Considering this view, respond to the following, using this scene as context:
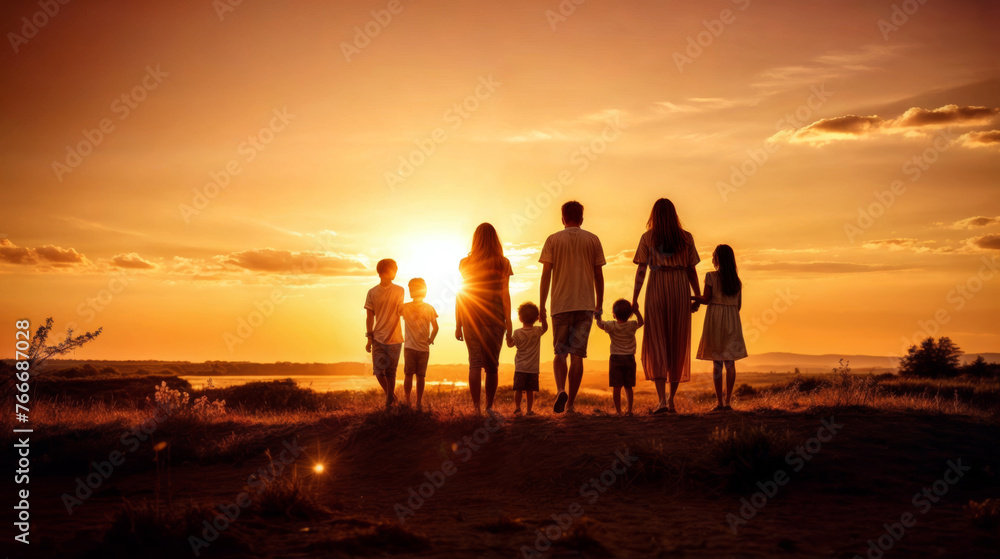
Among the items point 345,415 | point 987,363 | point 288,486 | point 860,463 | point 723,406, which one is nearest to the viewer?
point 288,486

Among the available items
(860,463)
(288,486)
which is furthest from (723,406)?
(288,486)

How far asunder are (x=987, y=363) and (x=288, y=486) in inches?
1866

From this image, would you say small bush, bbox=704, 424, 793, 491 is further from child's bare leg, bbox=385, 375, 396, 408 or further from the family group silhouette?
child's bare leg, bbox=385, 375, 396, 408

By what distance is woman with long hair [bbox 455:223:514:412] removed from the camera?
31.3 ft

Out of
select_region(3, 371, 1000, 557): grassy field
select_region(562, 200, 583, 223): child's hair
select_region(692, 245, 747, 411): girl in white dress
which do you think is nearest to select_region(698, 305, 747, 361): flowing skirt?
select_region(692, 245, 747, 411): girl in white dress

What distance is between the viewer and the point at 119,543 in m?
4.47

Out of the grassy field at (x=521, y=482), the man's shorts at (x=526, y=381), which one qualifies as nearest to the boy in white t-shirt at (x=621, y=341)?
the grassy field at (x=521, y=482)

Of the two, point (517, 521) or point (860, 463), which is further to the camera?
point (860, 463)

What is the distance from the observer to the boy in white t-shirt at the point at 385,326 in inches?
427

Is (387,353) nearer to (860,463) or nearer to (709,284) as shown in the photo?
(709,284)

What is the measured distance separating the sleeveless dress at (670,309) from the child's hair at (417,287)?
3.55 m

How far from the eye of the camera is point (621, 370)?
381 inches

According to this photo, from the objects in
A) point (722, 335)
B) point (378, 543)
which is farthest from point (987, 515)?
point (722, 335)

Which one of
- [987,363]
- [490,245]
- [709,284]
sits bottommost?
[987,363]
